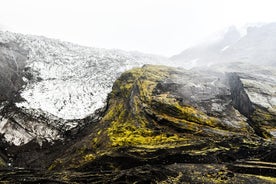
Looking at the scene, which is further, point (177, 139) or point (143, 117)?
point (143, 117)

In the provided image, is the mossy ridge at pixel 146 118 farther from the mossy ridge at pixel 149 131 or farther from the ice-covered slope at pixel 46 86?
the ice-covered slope at pixel 46 86

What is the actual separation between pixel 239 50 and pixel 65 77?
6641 cm

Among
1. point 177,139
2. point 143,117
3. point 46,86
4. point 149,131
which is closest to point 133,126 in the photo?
point 143,117

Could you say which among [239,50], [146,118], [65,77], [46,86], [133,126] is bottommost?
[133,126]

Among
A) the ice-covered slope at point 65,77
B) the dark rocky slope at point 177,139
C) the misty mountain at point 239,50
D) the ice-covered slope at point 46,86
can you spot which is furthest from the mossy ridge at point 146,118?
the misty mountain at point 239,50

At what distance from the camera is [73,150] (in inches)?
716

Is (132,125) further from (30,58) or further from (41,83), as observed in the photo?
(30,58)

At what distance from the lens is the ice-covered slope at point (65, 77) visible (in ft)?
76.3

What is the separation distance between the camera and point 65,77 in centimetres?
2917

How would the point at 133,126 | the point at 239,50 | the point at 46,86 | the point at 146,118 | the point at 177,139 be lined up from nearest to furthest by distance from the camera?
the point at 177,139, the point at 133,126, the point at 146,118, the point at 46,86, the point at 239,50

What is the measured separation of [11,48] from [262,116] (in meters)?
30.0

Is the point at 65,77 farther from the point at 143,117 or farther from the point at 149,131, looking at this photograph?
the point at 149,131

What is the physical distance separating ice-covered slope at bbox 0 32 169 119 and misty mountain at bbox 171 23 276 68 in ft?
132

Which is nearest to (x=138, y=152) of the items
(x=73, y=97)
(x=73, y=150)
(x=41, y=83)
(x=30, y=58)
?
(x=73, y=150)
